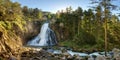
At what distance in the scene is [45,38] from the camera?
56.6 meters

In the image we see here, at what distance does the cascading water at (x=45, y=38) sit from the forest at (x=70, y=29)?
56.7 inches

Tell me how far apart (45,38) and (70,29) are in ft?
29.0

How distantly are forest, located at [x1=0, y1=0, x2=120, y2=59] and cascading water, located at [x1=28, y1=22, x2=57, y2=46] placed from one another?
1.44 m

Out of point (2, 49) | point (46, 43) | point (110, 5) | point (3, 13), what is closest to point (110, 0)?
point (110, 5)

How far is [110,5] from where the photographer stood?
2295 cm

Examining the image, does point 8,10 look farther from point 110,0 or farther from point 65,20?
point 65,20

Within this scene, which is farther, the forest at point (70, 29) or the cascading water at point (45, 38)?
the cascading water at point (45, 38)

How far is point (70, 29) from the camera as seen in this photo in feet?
200

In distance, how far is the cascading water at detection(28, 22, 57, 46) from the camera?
55.1m

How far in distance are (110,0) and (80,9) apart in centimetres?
3712

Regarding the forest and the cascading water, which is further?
the cascading water

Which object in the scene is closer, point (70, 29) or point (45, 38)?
point (45, 38)

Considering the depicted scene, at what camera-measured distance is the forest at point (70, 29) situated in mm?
29987

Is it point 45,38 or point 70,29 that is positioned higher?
point 70,29
